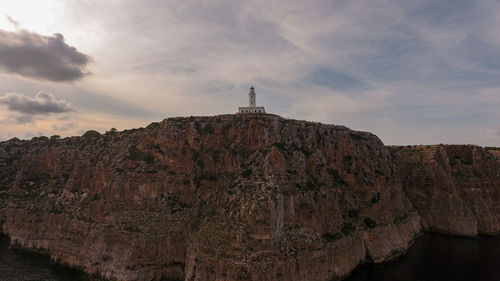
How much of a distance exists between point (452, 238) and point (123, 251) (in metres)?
89.5

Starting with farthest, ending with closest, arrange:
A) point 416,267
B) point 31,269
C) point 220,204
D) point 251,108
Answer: point 251,108 → point 416,267 → point 31,269 → point 220,204

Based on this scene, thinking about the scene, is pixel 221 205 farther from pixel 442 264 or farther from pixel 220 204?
pixel 442 264

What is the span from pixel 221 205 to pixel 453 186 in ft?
267

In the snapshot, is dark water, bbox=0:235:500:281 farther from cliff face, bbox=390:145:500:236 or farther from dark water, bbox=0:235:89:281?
cliff face, bbox=390:145:500:236

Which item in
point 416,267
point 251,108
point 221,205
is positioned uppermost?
point 251,108

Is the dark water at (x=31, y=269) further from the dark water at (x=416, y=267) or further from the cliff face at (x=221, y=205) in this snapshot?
the cliff face at (x=221, y=205)

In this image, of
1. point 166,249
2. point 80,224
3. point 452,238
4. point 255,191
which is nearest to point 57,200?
point 80,224

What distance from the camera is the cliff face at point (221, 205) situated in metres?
49.6

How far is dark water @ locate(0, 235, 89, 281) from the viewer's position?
→ 181 feet

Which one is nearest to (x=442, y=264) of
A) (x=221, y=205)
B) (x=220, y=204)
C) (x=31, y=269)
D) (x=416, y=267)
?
(x=416, y=267)

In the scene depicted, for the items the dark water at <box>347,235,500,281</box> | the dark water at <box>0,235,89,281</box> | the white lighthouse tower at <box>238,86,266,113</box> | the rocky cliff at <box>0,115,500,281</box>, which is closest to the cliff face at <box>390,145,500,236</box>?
the rocky cliff at <box>0,115,500,281</box>

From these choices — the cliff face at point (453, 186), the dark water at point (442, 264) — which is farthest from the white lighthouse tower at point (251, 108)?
the cliff face at point (453, 186)

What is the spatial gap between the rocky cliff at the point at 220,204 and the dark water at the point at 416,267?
9.79 ft

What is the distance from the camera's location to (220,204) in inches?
2201
